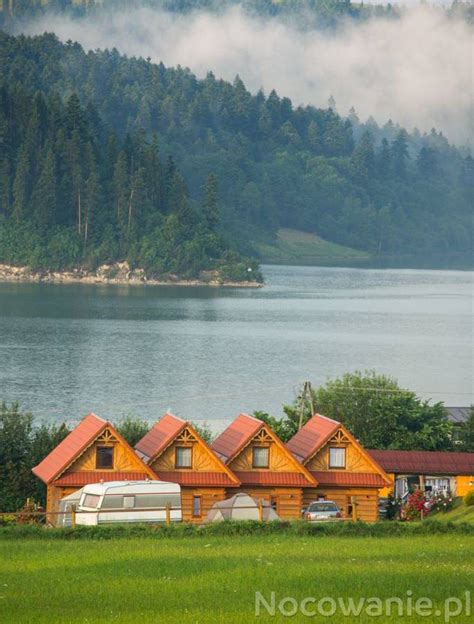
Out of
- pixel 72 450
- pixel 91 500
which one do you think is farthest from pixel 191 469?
pixel 91 500

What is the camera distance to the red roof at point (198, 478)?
3319 centimetres

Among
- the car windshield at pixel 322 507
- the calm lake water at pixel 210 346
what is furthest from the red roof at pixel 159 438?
the calm lake water at pixel 210 346

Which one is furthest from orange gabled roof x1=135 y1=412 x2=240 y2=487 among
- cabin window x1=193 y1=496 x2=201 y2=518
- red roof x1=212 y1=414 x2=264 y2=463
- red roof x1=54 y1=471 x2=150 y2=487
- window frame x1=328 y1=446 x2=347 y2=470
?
window frame x1=328 y1=446 x2=347 y2=470

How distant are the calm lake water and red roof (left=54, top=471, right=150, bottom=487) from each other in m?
22.2

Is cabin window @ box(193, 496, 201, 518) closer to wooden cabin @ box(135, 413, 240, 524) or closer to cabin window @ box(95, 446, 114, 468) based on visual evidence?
wooden cabin @ box(135, 413, 240, 524)

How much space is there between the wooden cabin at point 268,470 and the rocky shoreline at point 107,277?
13792 cm

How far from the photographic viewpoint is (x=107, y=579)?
61.8 ft

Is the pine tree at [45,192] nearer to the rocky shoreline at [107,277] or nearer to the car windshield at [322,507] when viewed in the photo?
the rocky shoreline at [107,277]

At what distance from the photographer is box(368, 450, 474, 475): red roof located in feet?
128

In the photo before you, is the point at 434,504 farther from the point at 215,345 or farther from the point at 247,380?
the point at 215,345

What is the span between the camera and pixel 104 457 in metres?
33.0

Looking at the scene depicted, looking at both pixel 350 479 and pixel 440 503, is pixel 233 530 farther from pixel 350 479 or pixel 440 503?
pixel 440 503

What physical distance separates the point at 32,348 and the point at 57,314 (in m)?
31.0

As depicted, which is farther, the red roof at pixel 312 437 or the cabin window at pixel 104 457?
the red roof at pixel 312 437
